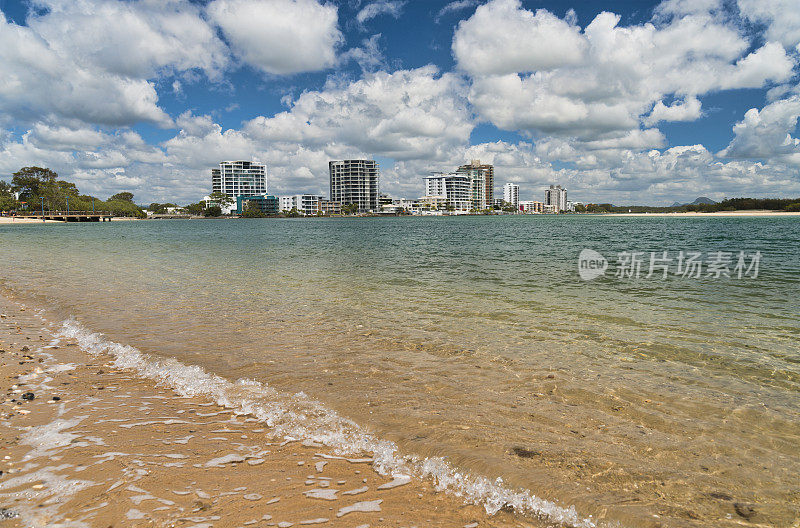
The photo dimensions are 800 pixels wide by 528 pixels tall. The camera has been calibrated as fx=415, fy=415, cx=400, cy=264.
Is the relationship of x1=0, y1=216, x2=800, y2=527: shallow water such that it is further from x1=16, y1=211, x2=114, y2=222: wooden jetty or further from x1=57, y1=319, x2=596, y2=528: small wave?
x1=16, y1=211, x2=114, y2=222: wooden jetty

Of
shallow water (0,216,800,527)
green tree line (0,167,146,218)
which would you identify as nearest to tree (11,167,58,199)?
green tree line (0,167,146,218)

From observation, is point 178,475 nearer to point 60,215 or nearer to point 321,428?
point 321,428

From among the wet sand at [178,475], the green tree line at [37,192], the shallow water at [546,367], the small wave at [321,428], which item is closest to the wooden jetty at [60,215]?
the green tree line at [37,192]

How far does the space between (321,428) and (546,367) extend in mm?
4847

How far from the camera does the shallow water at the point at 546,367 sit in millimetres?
4941

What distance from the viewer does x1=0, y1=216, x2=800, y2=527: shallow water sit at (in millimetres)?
4941

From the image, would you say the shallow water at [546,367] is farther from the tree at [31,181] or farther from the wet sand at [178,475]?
the tree at [31,181]

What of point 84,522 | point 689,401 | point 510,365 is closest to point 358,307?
point 510,365

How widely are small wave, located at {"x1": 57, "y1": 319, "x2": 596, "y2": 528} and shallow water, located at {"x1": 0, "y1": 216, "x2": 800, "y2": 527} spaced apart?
20cm

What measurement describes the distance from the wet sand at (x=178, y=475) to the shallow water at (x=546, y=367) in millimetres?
1008

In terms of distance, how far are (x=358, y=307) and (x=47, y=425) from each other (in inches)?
369

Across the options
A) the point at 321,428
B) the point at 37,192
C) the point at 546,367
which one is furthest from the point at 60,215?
the point at 546,367

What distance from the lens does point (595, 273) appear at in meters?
23.4

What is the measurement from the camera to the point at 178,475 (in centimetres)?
462
